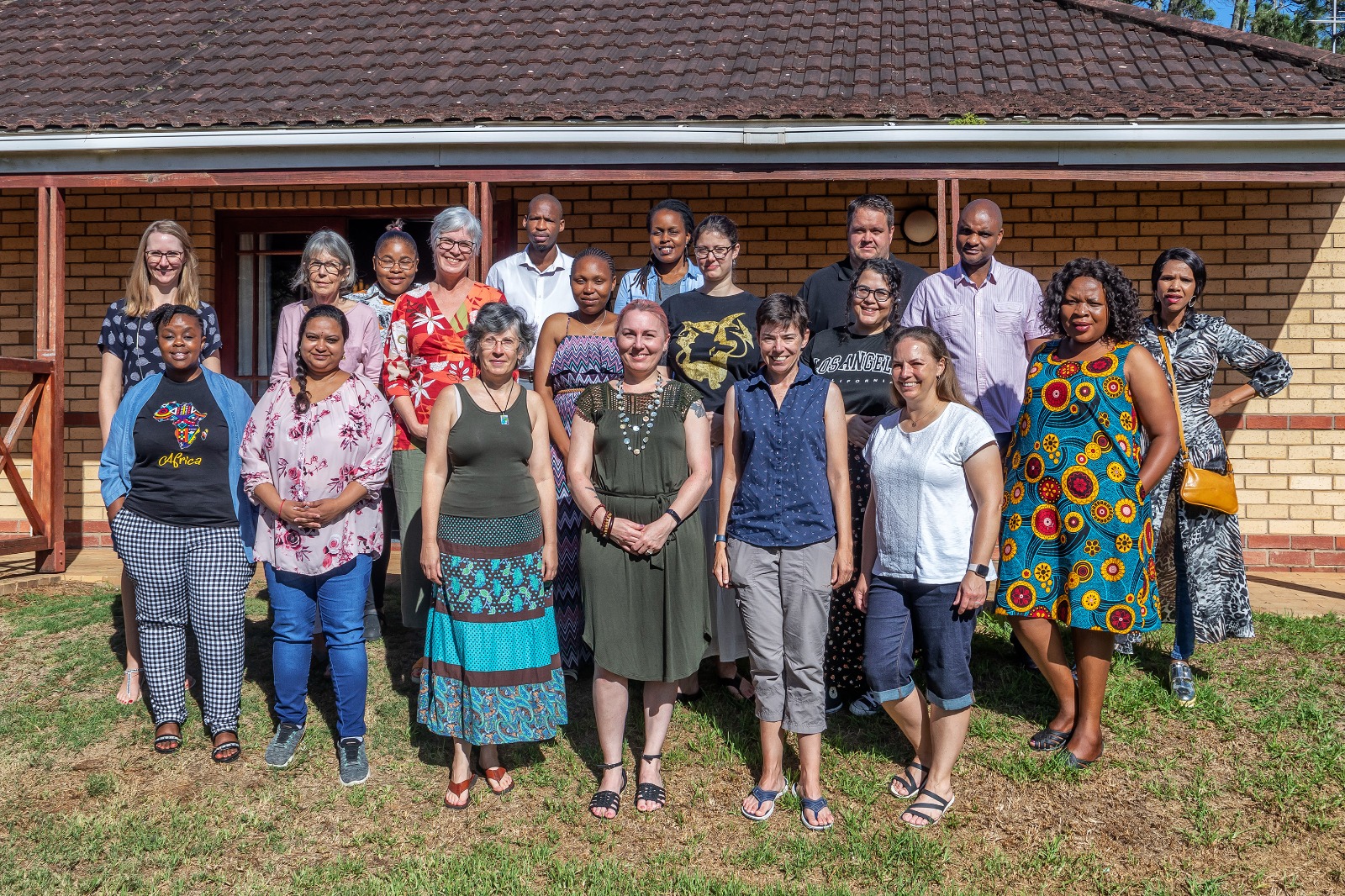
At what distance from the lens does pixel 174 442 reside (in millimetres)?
3885

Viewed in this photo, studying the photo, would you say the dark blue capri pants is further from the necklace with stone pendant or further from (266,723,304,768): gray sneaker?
(266,723,304,768): gray sneaker

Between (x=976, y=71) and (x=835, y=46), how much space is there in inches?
45.4

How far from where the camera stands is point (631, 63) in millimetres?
7344

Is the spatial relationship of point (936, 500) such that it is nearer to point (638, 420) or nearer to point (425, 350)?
point (638, 420)

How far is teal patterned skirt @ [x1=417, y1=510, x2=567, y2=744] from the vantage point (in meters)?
3.56

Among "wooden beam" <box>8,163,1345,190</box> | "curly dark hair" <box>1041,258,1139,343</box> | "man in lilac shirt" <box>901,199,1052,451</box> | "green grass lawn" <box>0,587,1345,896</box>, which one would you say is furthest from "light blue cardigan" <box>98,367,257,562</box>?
"curly dark hair" <box>1041,258,1139,343</box>

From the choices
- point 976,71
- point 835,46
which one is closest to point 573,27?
point 835,46

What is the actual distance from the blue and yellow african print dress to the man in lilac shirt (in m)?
0.54

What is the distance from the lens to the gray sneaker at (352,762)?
3.86 m

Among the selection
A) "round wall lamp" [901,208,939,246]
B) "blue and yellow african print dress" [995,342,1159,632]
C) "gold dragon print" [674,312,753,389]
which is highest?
"round wall lamp" [901,208,939,246]

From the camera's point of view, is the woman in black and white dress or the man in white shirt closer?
the woman in black and white dress

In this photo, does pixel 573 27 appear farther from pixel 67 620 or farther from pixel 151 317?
pixel 67 620

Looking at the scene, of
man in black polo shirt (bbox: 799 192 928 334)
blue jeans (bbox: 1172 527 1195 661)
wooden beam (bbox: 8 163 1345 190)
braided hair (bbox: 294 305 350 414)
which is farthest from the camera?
wooden beam (bbox: 8 163 1345 190)

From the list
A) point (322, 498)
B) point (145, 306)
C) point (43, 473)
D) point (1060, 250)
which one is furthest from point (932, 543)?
point (43, 473)
